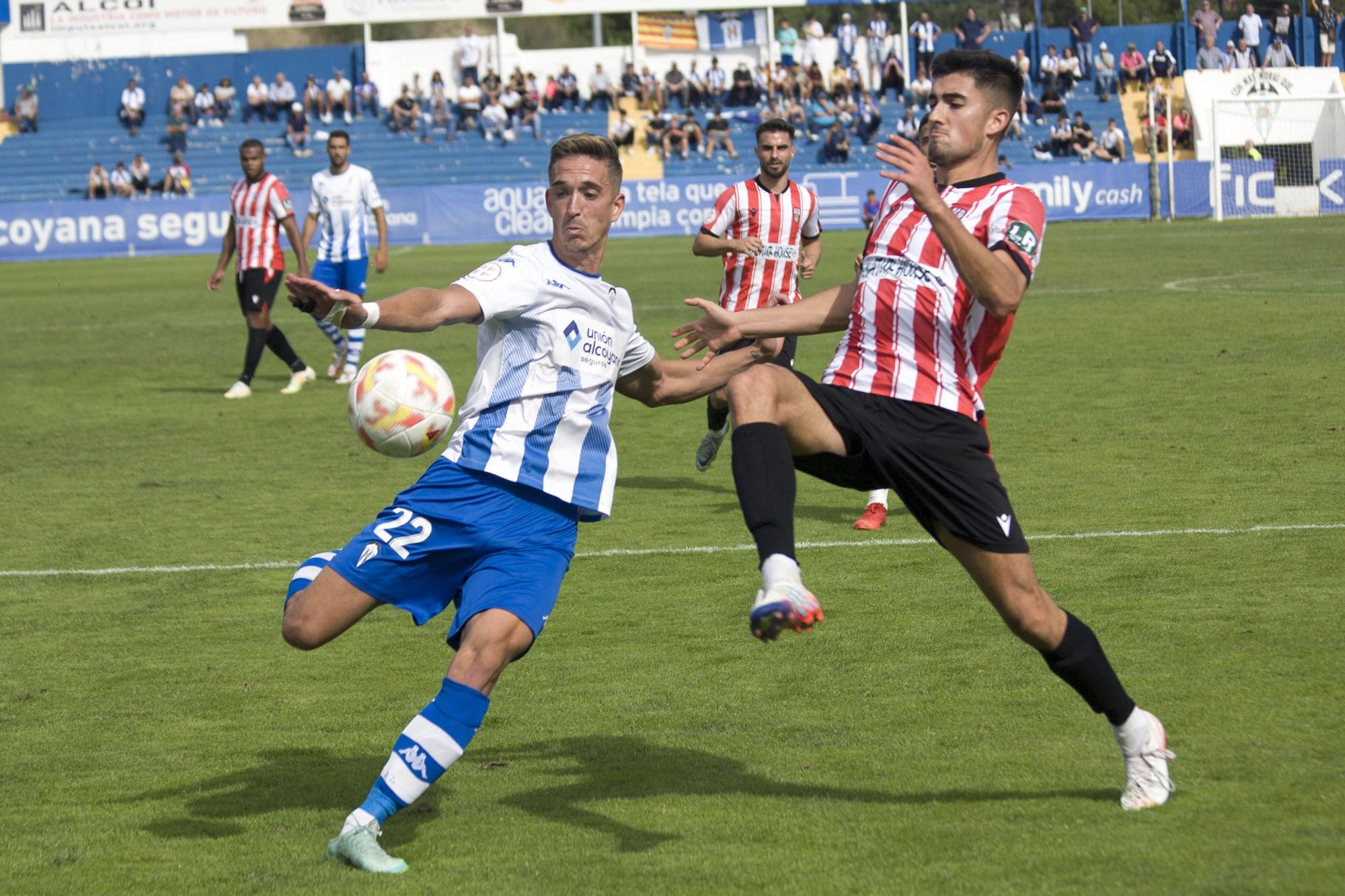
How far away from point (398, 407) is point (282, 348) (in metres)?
→ 11.1

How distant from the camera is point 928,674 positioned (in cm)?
581

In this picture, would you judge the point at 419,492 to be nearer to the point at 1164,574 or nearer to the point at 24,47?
the point at 1164,574

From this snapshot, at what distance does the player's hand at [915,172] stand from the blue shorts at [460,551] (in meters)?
1.35

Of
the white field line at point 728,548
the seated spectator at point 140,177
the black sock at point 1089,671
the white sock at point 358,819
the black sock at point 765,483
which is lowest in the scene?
the white sock at point 358,819

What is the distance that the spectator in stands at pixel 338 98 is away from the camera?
1911 inches

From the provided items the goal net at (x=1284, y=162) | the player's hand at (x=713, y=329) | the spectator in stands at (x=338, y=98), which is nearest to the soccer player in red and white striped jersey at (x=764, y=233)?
the player's hand at (x=713, y=329)

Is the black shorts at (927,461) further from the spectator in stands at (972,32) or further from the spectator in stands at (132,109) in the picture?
the spectator in stands at (132,109)

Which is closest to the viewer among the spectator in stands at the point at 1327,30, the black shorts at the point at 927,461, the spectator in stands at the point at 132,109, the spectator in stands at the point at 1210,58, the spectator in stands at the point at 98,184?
the black shorts at the point at 927,461

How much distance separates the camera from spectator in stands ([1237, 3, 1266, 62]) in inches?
1845

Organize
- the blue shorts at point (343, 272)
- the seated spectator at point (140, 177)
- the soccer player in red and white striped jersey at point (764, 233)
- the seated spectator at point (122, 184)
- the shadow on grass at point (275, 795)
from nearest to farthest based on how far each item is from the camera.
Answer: the shadow on grass at point (275, 795) < the soccer player in red and white striped jersey at point (764, 233) < the blue shorts at point (343, 272) < the seated spectator at point (122, 184) < the seated spectator at point (140, 177)

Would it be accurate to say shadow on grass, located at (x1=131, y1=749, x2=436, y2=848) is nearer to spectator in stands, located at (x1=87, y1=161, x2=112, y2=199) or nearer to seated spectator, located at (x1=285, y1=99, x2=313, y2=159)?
spectator in stands, located at (x1=87, y1=161, x2=112, y2=199)

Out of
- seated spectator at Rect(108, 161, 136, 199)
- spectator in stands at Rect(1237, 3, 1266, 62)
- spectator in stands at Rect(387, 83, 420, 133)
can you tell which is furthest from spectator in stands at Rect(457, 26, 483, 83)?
spectator in stands at Rect(1237, 3, 1266, 62)

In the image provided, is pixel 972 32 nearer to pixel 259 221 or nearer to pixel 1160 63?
pixel 1160 63

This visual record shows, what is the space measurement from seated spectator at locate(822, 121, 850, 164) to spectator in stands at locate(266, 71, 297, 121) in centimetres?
1645
